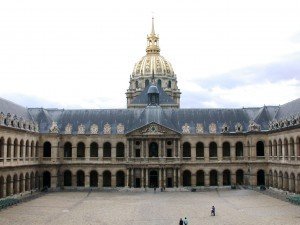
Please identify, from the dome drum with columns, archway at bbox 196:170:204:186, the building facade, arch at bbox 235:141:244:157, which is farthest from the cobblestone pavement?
the dome drum with columns

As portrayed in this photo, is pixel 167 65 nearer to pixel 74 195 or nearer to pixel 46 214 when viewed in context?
pixel 74 195

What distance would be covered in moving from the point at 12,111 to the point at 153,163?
29.4 metres

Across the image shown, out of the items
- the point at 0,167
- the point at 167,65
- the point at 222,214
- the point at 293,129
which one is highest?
the point at 167,65

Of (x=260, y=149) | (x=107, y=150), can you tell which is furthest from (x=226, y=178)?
(x=107, y=150)

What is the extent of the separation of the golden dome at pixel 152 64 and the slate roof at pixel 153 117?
50072 mm

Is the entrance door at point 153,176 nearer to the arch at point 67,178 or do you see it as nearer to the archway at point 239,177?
the arch at point 67,178

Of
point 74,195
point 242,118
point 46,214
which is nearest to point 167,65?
point 242,118

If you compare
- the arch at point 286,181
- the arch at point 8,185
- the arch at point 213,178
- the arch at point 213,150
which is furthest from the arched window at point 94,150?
the arch at point 286,181

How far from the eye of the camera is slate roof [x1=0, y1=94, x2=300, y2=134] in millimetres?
95688

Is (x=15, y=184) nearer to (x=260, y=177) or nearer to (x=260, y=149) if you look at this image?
(x=260, y=177)

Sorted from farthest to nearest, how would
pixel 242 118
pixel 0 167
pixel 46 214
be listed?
pixel 242 118 < pixel 0 167 < pixel 46 214

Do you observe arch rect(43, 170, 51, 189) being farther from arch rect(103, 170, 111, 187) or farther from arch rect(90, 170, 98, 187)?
A: arch rect(103, 170, 111, 187)

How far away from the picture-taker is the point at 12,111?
82.9 m

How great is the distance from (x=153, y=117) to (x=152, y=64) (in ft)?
192
